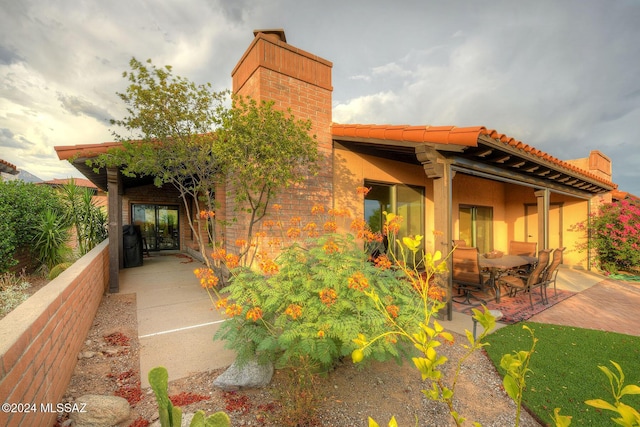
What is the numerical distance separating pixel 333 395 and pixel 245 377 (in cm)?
84

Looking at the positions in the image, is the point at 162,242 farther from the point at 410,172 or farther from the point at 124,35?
the point at 410,172

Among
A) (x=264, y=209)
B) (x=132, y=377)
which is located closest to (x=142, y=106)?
(x=264, y=209)

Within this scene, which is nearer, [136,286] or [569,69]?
[136,286]

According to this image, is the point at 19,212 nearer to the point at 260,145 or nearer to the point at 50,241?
the point at 50,241

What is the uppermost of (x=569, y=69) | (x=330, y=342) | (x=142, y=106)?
(x=569, y=69)

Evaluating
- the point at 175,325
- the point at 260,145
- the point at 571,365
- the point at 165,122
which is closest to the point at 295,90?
the point at 260,145

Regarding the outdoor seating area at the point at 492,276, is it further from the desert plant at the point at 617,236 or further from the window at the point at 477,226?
the desert plant at the point at 617,236

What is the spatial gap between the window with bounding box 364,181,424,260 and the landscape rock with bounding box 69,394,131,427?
16.6 feet

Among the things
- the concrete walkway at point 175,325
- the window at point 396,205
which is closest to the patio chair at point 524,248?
the window at point 396,205

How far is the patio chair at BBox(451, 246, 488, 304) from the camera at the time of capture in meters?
5.06

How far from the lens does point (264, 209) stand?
15.4 ft

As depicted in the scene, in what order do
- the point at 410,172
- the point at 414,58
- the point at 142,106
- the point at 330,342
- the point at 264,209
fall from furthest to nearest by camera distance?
1. the point at 414,58
2. the point at 410,172
3. the point at 264,209
4. the point at 142,106
5. the point at 330,342

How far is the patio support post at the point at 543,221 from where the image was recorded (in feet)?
22.5

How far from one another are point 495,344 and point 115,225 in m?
7.32
